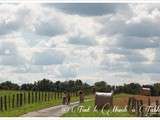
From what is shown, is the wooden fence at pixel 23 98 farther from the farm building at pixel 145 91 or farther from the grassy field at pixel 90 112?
the farm building at pixel 145 91

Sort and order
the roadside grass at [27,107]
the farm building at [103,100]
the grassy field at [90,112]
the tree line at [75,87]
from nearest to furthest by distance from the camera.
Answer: the grassy field at [90,112] < the tree line at [75,87] < the farm building at [103,100] < the roadside grass at [27,107]

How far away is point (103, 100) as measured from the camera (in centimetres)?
3594

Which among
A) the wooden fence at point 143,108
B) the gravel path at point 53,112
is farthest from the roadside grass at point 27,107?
the wooden fence at point 143,108

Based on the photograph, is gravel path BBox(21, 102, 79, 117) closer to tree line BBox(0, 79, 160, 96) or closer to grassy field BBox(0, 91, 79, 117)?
grassy field BBox(0, 91, 79, 117)

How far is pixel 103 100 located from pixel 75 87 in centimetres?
118

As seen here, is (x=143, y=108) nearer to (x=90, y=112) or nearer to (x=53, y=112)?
(x=90, y=112)

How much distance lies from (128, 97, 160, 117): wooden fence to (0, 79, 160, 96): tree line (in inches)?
20.8

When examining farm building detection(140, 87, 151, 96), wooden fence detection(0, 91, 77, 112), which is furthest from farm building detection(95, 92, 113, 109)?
wooden fence detection(0, 91, 77, 112)

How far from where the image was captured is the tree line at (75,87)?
35.4m

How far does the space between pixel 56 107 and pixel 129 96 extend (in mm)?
3087

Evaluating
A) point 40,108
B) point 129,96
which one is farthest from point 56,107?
point 129,96

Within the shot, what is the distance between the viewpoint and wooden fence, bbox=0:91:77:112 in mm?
36969

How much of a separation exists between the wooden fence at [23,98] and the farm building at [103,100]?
1513 mm

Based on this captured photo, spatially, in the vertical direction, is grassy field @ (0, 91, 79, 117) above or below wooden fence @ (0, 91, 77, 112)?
below
